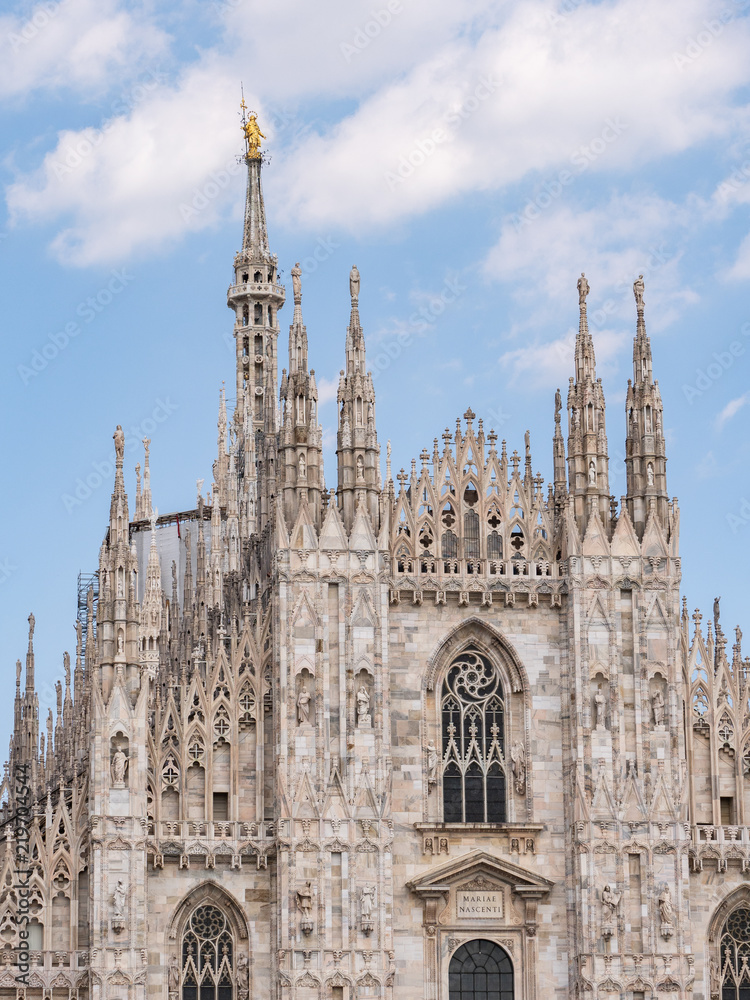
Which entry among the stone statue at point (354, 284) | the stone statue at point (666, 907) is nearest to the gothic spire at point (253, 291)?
the stone statue at point (354, 284)

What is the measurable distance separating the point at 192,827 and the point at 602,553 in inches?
445

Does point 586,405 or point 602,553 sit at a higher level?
point 586,405

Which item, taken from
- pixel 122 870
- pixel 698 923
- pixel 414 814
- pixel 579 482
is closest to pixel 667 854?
pixel 698 923

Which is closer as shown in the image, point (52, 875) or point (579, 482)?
point (52, 875)

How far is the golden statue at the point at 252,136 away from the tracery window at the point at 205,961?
49.1 m

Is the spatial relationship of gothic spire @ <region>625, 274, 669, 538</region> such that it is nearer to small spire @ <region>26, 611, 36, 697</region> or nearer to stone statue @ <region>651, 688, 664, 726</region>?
stone statue @ <region>651, 688, 664, 726</region>

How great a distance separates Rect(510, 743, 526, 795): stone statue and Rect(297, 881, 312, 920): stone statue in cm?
552

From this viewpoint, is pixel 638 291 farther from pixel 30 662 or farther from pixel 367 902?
pixel 30 662

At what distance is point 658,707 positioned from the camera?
47.4m

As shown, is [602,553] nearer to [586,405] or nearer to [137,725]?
[586,405]

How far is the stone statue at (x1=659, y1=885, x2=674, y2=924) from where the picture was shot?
46.2 metres

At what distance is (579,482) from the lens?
48938mm

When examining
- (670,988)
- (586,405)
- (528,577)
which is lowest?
(670,988)

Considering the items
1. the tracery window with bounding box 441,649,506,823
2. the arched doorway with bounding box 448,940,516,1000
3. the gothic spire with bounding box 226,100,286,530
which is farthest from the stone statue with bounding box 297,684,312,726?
the gothic spire with bounding box 226,100,286,530
